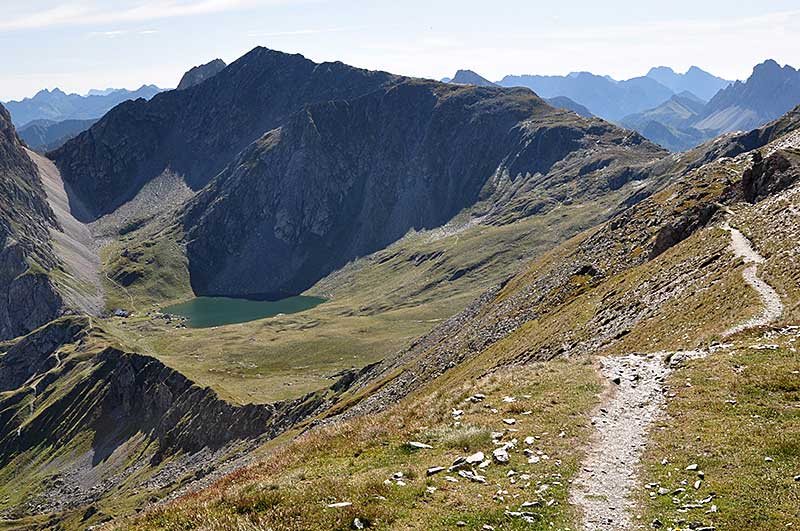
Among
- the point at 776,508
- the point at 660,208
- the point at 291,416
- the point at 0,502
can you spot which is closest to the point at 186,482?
the point at 291,416

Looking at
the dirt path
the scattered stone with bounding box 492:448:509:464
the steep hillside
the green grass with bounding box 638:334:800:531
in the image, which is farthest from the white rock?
the green grass with bounding box 638:334:800:531

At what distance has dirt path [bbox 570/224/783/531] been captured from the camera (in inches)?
757

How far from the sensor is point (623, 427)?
85.6 ft

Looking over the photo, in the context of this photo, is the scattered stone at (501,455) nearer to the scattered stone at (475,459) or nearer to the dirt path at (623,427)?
the scattered stone at (475,459)

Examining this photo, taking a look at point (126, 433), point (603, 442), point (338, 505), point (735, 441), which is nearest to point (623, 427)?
point (603, 442)

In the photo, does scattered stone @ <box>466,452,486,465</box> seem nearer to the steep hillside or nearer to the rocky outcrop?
the steep hillside

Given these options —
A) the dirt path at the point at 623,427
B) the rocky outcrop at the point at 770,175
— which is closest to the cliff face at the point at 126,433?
the rocky outcrop at the point at 770,175

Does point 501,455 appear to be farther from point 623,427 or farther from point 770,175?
point 770,175

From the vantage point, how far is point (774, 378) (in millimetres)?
27250

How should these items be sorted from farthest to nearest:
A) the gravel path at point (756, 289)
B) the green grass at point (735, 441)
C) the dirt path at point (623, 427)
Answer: the gravel path at point (756, 289) < the dirt path at point (623, 427) < the green grass at point (735, 441)

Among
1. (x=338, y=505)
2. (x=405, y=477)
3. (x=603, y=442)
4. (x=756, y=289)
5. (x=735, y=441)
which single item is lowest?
(x=405, y=477)

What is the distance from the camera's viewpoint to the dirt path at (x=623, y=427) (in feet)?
63.1

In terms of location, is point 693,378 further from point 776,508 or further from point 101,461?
point 101,461

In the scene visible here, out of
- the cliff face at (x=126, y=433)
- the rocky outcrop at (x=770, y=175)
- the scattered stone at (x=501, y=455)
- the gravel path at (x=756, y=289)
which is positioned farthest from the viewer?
the cliff face at (x=126, y=433)
